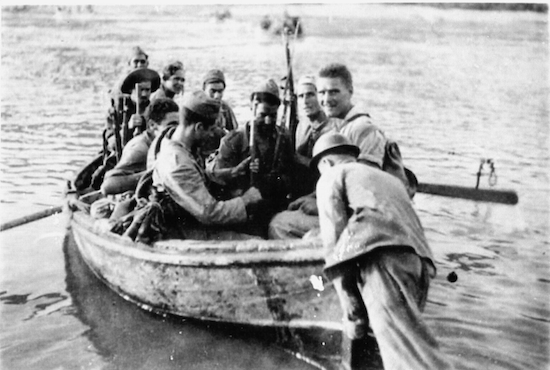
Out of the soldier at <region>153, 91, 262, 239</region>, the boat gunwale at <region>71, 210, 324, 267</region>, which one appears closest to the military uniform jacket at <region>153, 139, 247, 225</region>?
the soldier at <region>153, 91, 262, 239</region>

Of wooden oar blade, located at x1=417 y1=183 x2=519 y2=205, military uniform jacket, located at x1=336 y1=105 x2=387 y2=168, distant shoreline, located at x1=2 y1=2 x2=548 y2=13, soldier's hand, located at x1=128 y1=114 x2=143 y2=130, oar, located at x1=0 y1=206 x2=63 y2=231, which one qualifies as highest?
distant shoreline, located at x1=2 y1=2 x2=548 y2=13

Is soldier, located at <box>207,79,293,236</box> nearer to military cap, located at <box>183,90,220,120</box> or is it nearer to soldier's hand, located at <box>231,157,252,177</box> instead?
soldier's hand, located at <box>231,157,252,177</box>

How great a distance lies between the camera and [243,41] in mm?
5977

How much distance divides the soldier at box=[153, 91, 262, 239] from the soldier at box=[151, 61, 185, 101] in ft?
7.27

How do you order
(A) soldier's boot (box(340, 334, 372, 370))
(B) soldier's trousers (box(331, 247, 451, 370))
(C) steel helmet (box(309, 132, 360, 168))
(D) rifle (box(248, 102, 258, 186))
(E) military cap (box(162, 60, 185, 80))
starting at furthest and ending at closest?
(E) military cap (box(162, 60, 185, 80)), (D) rifle (box(248, 102, 258, 186)), (A) soldier's boot (box(340, 334, 372, 370)), (C) steel helmet (box(309, 132, 360, 168)), (B) soldier's trousers (box(331, 247, 451, 370))

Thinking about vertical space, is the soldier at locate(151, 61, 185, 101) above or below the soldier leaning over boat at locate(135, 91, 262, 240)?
above

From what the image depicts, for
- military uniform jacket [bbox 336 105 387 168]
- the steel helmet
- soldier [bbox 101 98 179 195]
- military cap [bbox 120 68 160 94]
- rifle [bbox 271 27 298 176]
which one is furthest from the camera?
military cap [bbox 120 68 160 94]

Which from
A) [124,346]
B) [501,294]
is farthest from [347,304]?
[501,294]

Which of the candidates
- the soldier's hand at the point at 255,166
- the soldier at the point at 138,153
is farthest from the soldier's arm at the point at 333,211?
the soldier at the point at 138,153

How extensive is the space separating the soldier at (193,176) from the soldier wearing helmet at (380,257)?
1061 millimetres

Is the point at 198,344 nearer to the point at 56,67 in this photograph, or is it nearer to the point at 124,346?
the point at 124,346

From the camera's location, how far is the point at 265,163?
4.68 metres

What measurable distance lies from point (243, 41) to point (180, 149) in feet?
6.69

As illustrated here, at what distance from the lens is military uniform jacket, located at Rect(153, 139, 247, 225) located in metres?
4.31
